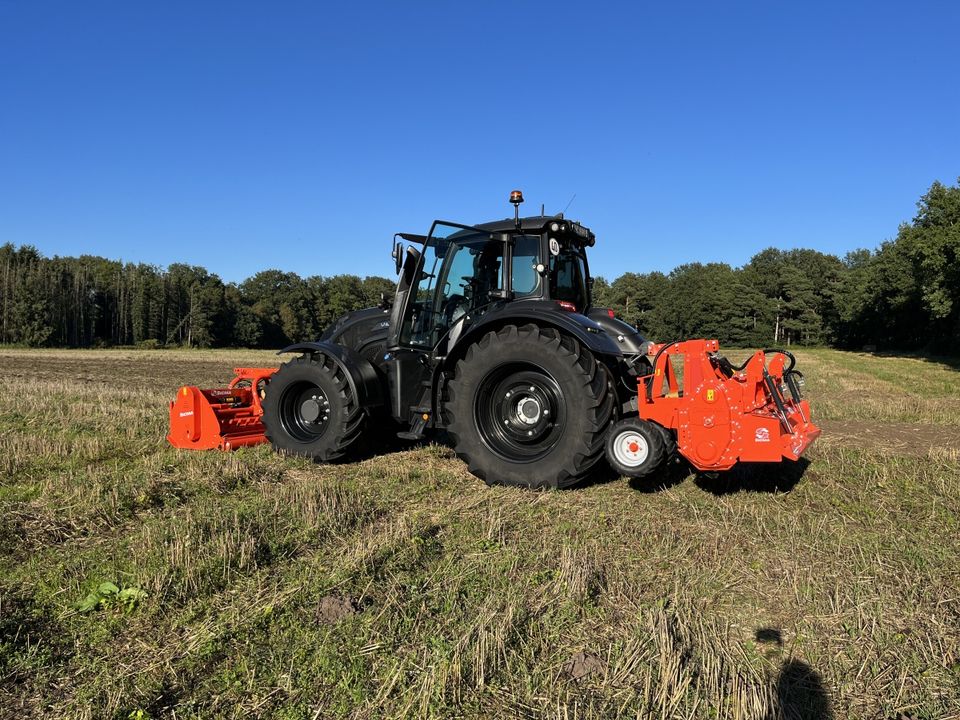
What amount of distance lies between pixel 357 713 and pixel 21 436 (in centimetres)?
654

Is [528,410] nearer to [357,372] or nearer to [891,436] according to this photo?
[357,372]

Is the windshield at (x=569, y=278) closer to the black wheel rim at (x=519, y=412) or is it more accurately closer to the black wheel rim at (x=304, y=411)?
the black wheel rim at (x=519, y=412)

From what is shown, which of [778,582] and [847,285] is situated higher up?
[847,285]

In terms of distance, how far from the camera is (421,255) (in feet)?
21.4

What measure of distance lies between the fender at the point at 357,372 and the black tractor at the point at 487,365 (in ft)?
0.05

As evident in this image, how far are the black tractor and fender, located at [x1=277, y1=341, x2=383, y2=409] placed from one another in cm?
1

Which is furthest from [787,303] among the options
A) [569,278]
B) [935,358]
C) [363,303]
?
[569,278]

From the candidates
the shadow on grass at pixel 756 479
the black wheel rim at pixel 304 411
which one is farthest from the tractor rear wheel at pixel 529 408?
the black wheel rim at pixel 304 411

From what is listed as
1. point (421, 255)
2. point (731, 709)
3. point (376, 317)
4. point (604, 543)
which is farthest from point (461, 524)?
point (376, 317)

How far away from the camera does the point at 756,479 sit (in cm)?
584

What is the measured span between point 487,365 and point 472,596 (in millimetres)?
2730

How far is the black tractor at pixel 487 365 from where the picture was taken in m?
5.40

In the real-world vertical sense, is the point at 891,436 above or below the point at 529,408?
below

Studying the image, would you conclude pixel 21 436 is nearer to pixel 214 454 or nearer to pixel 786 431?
pixel 214 454
